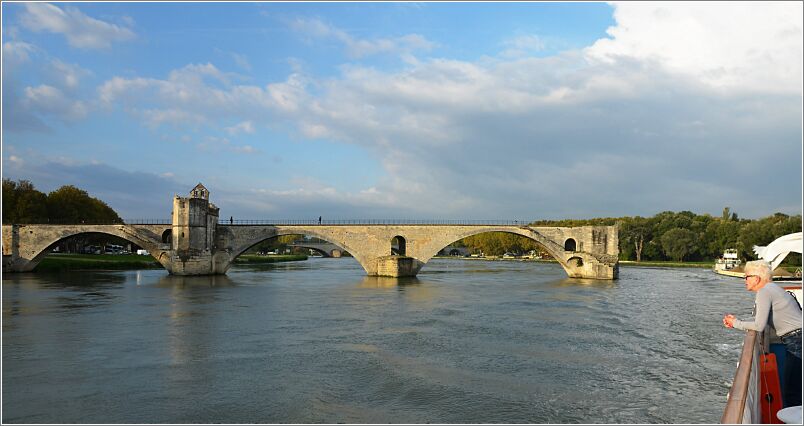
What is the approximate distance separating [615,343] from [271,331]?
31.4 ft

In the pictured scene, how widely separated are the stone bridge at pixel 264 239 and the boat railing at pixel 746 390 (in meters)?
35.9

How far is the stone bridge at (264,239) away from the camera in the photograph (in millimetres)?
40125

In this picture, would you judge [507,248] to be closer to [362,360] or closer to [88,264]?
[88,264]

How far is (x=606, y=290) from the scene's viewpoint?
1262 inches

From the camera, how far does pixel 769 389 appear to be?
468 centimetres

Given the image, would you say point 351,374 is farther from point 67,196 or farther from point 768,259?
point 67,196

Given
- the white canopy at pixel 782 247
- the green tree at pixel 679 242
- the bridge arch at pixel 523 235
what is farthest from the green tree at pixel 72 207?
the green tree at pixel 679 242

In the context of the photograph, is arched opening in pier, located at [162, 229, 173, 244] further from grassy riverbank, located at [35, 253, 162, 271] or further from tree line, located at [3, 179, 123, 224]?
tree line, located at [3, 179, 123, 224]

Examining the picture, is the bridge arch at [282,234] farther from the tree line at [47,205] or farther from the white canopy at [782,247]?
the white canopy at [782,247]

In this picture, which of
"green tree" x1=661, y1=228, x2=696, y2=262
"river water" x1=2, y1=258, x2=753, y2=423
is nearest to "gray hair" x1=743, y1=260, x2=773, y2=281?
"river water" x1=2, y1=258, x2=753, y2=423

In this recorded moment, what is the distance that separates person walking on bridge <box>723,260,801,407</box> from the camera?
15.8ft

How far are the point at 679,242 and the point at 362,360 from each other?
59.7m

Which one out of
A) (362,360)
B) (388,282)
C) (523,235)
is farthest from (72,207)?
(362,360)

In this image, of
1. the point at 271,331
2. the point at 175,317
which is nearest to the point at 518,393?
the point at 271,331
